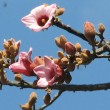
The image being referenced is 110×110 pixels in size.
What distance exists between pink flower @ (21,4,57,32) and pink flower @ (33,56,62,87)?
147 mm

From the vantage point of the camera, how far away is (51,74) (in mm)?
1726

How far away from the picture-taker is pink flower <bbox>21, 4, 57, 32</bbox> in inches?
68.3

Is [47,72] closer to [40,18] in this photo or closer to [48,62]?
[48,62]

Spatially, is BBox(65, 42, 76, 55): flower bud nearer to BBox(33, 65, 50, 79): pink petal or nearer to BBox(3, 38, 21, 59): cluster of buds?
BBox(33, 65, 50, 79): pink petal

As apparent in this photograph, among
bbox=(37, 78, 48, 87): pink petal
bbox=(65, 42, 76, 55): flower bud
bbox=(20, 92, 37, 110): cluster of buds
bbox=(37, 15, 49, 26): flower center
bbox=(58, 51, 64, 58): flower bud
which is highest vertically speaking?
bbox=(37, 15, 49, 26): flower center

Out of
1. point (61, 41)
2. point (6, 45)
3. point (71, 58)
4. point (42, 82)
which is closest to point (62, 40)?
point (61, 41)

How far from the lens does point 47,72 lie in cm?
171

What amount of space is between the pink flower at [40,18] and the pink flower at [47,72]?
15 cm

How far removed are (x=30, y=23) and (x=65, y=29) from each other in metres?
0.20

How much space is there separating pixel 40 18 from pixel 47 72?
0.94 ft

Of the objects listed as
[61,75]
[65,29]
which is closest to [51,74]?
[61,75]

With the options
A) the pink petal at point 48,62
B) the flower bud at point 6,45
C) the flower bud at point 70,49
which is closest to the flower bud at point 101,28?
the flower bud at point 70,49

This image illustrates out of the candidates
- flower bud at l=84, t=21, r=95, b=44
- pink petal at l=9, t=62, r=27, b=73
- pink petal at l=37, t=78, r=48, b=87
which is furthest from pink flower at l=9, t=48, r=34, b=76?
flower bud at l=84, t=21, r=95, b=44

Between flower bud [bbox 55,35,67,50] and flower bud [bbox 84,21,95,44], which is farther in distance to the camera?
flower bud [bbox 55,35,67,50]
